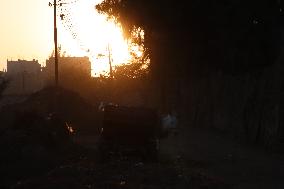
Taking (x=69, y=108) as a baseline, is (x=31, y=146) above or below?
below

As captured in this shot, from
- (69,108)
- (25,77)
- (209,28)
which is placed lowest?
(69,108)

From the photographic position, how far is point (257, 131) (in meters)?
35.4

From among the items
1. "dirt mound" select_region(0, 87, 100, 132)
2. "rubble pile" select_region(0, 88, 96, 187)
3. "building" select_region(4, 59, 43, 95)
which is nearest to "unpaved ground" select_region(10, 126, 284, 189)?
"rubble pile" select_region(0, 88, 96, 187)

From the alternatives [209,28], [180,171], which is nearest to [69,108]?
[209,28]

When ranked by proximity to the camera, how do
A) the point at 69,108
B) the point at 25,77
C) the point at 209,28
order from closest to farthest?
1. the point at 209,28
2. the point at 69,108
3. the point at 25,77

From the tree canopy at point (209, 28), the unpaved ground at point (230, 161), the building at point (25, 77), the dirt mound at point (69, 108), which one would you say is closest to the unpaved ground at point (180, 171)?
the unpaved ground at point (230, 161)

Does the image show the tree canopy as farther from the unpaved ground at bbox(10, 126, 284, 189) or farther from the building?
the building

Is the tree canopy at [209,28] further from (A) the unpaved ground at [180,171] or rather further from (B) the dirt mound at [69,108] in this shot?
(B) the dirt mound at [69,108]

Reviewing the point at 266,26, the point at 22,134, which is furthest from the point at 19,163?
the point at 266,26

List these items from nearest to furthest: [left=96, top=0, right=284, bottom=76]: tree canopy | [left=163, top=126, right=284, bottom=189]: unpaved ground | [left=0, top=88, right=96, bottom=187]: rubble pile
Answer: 1. [left=163, top=126, right=284, bottom=189]: unpaved ground
2. [left=0, top=88, right=96, bottom=187]: rubble pile
3. [left=96, top=0, right=284, bottom=76]: tree canopy

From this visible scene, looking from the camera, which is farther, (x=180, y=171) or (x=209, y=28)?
(x=209, y=28)

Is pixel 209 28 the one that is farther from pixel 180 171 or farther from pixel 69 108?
pixel 69 108

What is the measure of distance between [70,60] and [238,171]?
12345 centimetres

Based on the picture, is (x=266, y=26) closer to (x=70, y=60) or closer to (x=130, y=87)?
(x=130, y=87)
